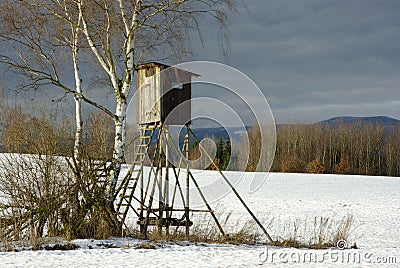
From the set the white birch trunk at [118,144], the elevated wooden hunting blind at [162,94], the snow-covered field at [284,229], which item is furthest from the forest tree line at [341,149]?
the white birch trunk at [118,144]

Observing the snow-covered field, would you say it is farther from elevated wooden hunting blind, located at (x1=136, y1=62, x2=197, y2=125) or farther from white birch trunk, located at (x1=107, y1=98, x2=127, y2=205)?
elevated wooden hunting blind, located at (x1=136, y1=62, x2=197, y2=125)

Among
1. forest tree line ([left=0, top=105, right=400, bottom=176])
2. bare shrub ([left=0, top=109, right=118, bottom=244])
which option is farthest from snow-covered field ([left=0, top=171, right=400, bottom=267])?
forest tree line ([left=0, top=105, right=400, bottom=176])

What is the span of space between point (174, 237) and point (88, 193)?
2542mm

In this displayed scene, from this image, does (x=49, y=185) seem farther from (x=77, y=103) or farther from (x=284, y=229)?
(x=284, y=229)

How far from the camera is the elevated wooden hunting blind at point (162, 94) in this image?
14.8 meters

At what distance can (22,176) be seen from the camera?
12.3 m

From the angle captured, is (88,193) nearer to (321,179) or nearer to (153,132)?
(153,132)

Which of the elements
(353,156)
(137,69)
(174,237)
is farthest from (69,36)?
(353,156)

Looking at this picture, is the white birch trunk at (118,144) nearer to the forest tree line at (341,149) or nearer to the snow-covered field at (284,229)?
the snow-covered field at (284,229)

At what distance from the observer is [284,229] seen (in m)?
16.8

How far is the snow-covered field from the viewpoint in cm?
1009

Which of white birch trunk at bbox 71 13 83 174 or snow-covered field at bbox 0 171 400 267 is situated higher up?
white birch trunk at bbox 71 13 83 174

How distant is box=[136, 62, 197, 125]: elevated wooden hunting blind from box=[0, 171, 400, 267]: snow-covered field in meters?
3.93

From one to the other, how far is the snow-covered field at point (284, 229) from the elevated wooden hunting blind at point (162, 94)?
3.93 meters
